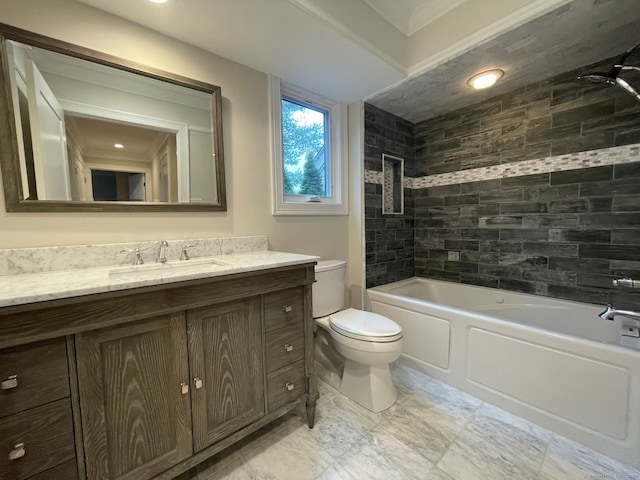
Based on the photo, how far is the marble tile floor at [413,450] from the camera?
1155 mm

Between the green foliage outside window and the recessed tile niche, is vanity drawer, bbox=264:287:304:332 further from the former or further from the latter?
the recessed tile niche

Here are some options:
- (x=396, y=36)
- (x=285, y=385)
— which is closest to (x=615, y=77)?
(x=396, y=36)

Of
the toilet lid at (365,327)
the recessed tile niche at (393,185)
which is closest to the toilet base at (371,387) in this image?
the toilet lid at (365,327)

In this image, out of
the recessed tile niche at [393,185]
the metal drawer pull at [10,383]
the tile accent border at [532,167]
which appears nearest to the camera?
the metal drawer pull at [10,383]

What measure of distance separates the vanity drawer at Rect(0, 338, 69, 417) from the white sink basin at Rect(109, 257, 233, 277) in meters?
0.37

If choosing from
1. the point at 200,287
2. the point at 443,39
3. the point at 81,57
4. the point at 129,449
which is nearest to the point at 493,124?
the point at 443,39

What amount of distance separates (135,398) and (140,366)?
0.36ft

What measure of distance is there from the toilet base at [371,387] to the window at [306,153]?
115cm

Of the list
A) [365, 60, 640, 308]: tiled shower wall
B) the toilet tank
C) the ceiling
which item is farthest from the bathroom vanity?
[365, 60, 640, 308]: tiled shower wall

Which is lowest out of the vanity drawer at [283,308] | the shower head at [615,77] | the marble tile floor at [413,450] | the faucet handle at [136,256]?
the marble tile floor at [413,450]

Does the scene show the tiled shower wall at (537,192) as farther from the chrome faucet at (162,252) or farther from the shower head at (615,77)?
the chrome faucet at (162,252)

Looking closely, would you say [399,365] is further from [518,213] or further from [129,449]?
[129,449]

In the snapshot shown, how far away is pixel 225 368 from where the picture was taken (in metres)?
1.10

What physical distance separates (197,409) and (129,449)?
0.73 feet
